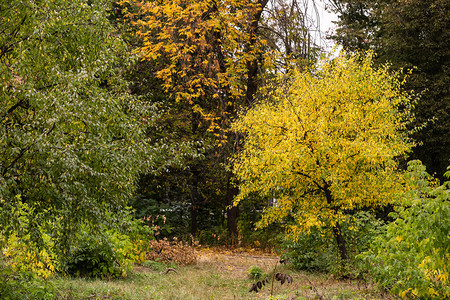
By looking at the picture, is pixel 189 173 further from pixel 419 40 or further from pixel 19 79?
pixel 19 79

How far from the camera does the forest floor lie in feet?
25.6

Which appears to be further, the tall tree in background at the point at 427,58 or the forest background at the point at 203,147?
the tall tree in background at the point at 427,58

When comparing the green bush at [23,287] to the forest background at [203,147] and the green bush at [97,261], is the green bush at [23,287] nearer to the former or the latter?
the forest background at [203,147]

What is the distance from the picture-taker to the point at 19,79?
6223mm

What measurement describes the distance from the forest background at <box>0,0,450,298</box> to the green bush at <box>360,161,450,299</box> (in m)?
0.02

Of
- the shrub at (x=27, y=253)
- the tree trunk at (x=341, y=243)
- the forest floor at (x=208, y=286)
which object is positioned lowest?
the forest floor at (x=208, y=286)

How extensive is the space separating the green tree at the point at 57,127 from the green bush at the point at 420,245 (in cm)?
361

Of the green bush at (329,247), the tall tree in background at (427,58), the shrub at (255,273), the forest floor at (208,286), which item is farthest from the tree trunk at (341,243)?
the tall tree in background at (427,58)

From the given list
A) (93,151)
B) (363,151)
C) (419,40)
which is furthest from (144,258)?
(419,40)

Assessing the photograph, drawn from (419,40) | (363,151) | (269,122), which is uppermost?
(419,40)

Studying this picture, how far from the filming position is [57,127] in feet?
17.6

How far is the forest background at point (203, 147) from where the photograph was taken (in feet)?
18.3

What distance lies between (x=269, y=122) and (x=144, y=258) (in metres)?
4.45

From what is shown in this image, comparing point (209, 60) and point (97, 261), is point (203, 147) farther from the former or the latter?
point (209, 60)
